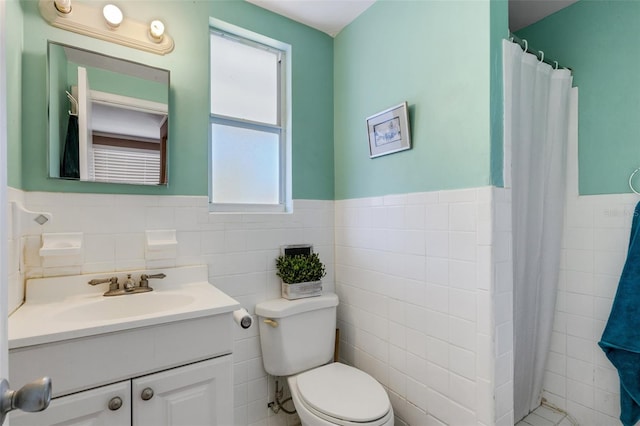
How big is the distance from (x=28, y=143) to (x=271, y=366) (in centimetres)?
146

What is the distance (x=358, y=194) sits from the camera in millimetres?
1846

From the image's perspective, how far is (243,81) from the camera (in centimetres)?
184

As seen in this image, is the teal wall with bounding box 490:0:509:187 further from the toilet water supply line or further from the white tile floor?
the toilet water supply line

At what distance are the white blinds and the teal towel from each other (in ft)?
7.05

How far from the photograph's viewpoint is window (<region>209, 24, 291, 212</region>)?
1742 mm

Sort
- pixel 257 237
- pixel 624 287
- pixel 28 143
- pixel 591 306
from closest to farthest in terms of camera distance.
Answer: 1. pixel 28 143
2. pixel 624 287
3. pixel 591 306
4. pixel 257 237

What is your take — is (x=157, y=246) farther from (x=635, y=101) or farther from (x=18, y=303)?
(x=635, y=101)

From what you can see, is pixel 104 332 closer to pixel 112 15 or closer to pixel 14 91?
pixel 14 91

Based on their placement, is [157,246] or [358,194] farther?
[358,194]

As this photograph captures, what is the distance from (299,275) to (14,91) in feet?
4.56

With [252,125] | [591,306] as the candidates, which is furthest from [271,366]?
[591,306]

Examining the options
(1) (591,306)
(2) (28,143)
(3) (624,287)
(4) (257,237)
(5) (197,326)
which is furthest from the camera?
(4) (257,237)

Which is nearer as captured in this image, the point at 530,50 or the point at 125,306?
the point at 125,306

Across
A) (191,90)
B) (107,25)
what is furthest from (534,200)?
(107,25)
